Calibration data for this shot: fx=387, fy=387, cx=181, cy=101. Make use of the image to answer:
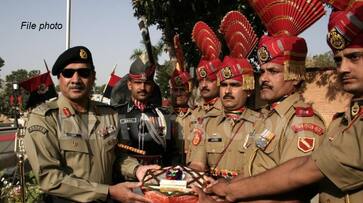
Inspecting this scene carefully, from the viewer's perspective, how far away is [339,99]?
13320 mm

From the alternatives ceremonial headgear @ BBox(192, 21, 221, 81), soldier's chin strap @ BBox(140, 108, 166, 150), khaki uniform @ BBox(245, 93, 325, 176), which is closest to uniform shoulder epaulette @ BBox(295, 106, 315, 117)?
khaki uniform @ BBox(245, 93, 325, 176)

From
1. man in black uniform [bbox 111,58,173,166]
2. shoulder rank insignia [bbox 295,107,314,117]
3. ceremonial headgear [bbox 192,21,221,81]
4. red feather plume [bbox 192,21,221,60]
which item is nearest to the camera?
shoulder rank insignia [bbox 295,107,314,117]

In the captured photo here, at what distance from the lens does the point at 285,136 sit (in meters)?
2.85

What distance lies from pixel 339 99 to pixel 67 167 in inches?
472

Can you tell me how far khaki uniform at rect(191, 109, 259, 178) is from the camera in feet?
14.7

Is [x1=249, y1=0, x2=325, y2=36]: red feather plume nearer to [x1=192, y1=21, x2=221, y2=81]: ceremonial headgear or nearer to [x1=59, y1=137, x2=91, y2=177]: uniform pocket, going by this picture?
[x1=59, y1=137, x2=91, y2=177]: uniform pocket

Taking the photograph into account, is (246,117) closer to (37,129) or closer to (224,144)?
(224,144)

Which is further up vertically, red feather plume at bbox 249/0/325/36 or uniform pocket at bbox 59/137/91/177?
red feather plume at bbox 249/0/325/36

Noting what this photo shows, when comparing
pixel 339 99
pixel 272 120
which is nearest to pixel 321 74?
pixel 339 99

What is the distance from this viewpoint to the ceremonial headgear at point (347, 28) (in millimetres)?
2227

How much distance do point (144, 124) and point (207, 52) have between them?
10.9 ft

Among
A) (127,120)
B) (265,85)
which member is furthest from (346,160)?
(127,120)

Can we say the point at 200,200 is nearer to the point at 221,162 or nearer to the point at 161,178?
the point at 161,178

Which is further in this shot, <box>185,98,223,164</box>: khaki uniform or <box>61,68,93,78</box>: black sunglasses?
<box>185,98,223,164</box>: khaki uniform
